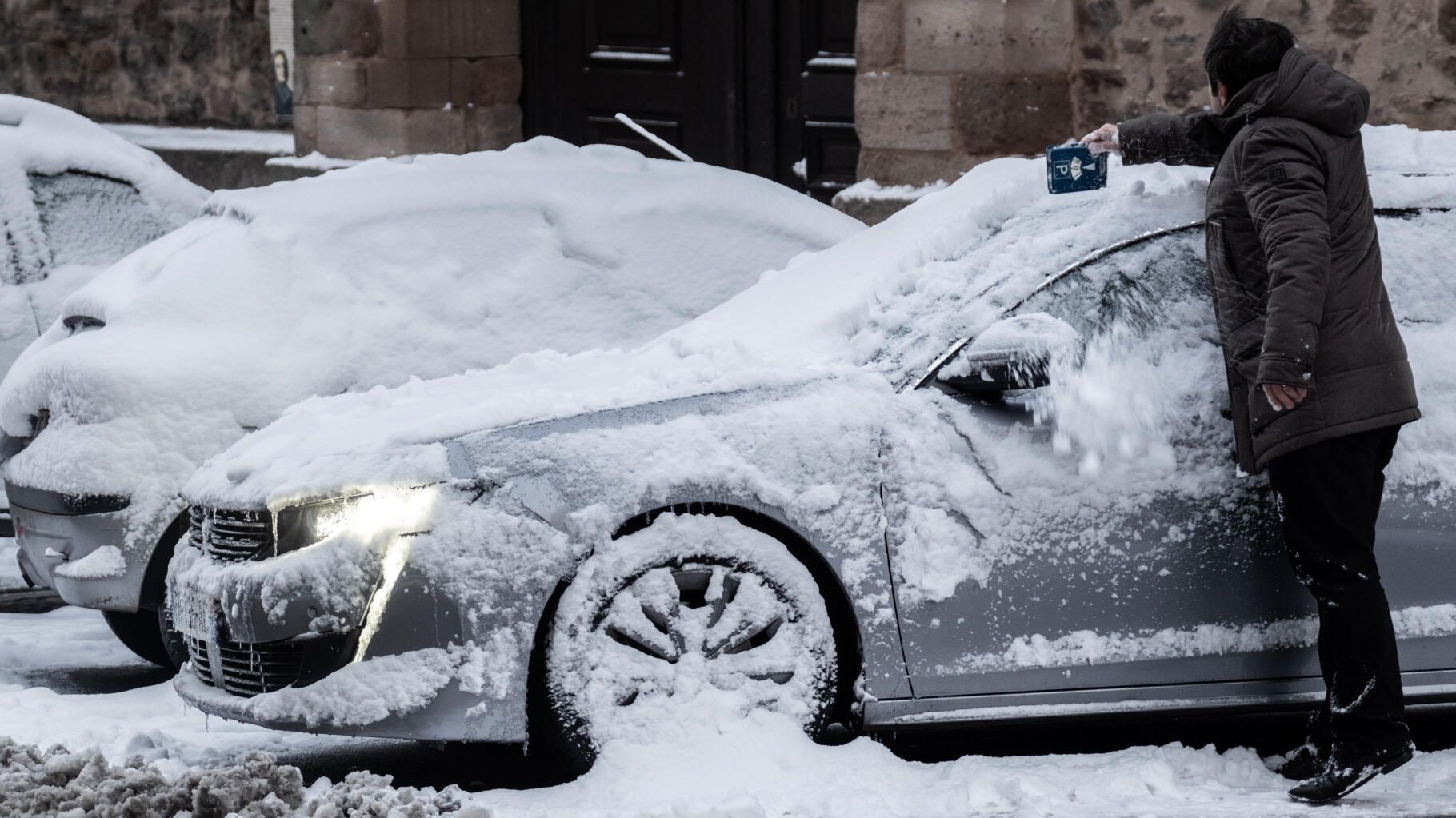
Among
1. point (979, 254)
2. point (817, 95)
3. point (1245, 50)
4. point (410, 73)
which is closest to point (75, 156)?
point (979, 254)

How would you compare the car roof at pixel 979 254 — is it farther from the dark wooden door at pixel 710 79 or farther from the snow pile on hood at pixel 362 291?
the dark wooden door at pixel 710 79

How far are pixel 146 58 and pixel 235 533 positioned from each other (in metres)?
14.7

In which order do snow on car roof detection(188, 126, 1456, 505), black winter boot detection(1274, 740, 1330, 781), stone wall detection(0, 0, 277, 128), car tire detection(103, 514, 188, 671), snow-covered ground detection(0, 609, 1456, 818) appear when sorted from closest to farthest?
1. snow-covered ground detection(0, 609, 1456, 818)
2. black winter boot detection(1274, 740, 1330, 781)
3. snow on car roof detection(188, 126, 1456, 505)
4. car tire detection(103, 514, 188, 671)
5. stone wall detection(0, 0, 277, 128)

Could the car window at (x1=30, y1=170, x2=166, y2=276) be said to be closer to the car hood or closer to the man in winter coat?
the car hood

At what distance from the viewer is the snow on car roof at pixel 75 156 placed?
28.5ft

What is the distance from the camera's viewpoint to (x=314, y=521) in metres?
4.82

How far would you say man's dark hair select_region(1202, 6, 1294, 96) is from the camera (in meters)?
4.71

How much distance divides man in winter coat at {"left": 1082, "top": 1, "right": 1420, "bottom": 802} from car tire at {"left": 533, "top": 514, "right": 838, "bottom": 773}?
44.0 inches

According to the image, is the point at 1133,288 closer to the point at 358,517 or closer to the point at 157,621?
the point at 358,517

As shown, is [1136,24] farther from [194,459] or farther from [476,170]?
[194,459]

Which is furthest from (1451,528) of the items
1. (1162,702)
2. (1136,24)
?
(1136,24)

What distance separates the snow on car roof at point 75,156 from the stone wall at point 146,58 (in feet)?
29.2

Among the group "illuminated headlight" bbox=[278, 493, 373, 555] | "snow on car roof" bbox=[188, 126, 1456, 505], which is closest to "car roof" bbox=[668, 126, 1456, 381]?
"snow on car roof" bbox=[188, 126, 1456, 505]

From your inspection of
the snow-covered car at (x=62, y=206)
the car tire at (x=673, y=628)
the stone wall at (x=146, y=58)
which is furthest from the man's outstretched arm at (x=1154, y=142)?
the stone wall at (x=146, y=58)
